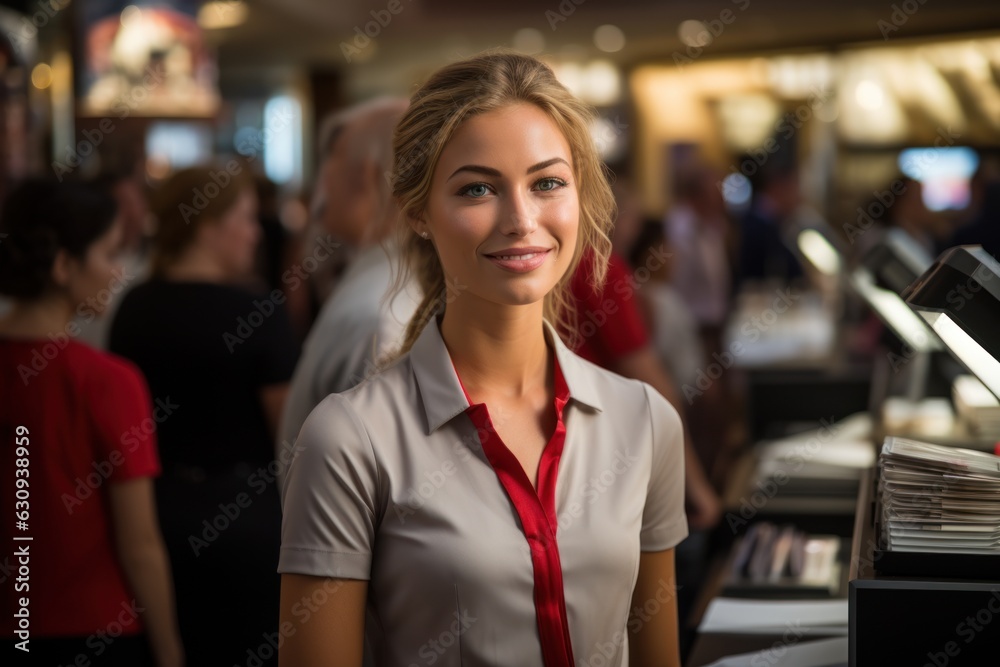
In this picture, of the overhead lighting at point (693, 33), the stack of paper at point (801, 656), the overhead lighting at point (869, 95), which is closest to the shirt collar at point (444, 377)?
the stack of paper at point (801, 656)

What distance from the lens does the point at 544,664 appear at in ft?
4.73

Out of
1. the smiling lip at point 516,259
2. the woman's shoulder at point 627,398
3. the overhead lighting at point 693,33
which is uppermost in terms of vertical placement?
the overhead lighting at point 693,33

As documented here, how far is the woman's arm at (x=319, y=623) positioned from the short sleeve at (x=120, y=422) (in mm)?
1038

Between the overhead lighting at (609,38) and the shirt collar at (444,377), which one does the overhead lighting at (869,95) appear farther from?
the shirt collar at (444,377)

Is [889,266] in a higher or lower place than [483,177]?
lower

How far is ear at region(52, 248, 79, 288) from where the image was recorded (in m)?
2.40

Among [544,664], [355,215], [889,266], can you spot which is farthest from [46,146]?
[544,664]

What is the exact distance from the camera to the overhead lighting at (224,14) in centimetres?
1042

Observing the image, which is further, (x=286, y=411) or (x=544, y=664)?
(x=286, y=411)

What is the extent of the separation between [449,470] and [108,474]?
116 centimetres

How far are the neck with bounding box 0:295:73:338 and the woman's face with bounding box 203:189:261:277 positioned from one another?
2.71ft

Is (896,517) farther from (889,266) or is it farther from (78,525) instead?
(78,525)

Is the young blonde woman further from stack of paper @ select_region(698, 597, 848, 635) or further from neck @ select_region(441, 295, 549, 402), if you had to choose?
stack of paper @ select_region(698, 597, 848, 635)

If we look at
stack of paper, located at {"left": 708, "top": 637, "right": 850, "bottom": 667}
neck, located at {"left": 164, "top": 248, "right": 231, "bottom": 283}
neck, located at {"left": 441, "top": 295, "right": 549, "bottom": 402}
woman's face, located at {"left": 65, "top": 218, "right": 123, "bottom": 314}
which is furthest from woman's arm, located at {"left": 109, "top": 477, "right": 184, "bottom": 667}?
stack of paper, located at {"left": 708, "top": 637, "right": 850, "bottom": 667}
